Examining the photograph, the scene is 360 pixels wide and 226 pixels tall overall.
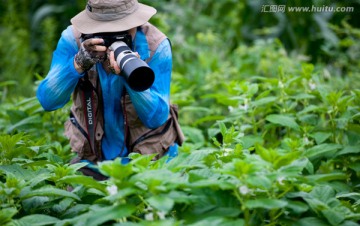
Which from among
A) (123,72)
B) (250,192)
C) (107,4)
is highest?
(107,4)

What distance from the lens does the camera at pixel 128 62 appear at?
291cm

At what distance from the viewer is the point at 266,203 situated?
7.64ft

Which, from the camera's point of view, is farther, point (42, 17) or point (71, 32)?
point (42, 17)

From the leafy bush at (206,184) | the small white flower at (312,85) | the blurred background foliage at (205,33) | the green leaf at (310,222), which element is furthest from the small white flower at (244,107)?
the blurred background foliage at (205,33)

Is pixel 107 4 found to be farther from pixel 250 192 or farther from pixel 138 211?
pixel 250 192

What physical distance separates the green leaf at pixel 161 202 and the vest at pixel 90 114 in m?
1.13

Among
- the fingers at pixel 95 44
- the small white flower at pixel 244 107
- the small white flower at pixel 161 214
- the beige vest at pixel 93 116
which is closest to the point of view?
the small white flower at pixel 161 214

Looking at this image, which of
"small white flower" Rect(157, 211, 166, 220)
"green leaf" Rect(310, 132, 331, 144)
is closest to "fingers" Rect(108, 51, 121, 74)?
"small white flower" Rect(157, 211, 166, 220)

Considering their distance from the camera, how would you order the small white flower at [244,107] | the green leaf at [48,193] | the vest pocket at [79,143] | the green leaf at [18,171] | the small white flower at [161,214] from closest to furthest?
the small white flower at [161,214], the green leaf at [48,193], the green leaf at [18,171], the vest pocket at [79,143], the small white flower at [244,107]

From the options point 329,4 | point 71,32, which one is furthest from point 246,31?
point 71,32

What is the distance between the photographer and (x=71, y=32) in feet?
11.0

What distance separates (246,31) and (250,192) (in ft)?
16.0

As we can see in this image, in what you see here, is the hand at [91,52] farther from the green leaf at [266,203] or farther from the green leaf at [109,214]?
the green leaf at [266,203]

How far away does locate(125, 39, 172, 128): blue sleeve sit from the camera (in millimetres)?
3215
